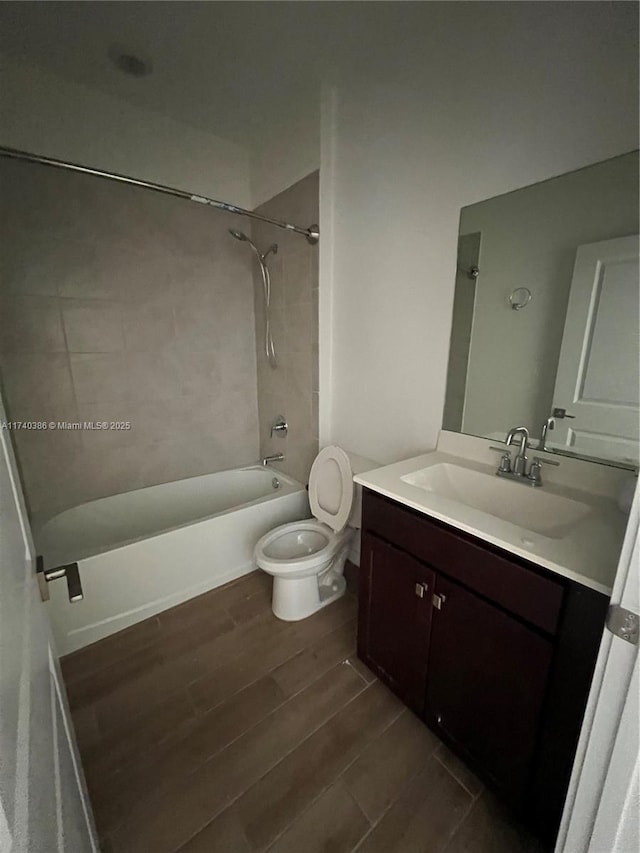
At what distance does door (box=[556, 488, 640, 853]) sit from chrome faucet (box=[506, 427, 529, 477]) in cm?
79

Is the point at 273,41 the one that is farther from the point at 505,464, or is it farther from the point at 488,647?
the point at 488,647

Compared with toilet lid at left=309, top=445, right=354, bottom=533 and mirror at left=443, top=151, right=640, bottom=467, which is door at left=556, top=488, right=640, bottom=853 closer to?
mirror at left=443, top=151, right=640, bottom=467

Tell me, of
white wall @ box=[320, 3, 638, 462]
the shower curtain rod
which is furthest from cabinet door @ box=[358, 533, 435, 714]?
the shower curtain rod

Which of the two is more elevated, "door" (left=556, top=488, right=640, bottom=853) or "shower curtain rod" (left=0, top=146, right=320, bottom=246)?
"shower curtain rod" (left=0, top=146, right=320, bottom=246)

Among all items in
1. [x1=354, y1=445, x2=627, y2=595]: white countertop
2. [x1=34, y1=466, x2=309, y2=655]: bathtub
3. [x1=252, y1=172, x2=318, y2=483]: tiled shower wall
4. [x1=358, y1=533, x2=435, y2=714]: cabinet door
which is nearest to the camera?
[x1=354, y1=445, x2=627, y2=595]: white countertop

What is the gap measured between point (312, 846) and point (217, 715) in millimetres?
504

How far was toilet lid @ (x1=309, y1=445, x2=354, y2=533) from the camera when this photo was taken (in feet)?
5.71

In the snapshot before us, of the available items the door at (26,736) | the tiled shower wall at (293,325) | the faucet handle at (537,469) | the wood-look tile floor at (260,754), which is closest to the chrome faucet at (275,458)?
the tiled shower wall at (293,325)

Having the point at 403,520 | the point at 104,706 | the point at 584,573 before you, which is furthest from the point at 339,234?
the point at 104,706

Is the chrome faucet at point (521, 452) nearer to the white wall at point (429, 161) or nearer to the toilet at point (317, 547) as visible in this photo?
the white wall at point (429, 161)

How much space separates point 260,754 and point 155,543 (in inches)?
38.9

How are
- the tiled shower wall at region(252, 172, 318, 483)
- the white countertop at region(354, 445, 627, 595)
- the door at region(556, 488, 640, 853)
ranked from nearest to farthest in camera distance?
the door at region(556, 488, 640, 853), the white countertop at region(354, 445, 627, 595), the tiled shower wall at region(252, 172, 318, 483)

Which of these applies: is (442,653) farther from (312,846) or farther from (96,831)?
(96,831)

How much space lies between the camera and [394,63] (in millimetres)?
1437
